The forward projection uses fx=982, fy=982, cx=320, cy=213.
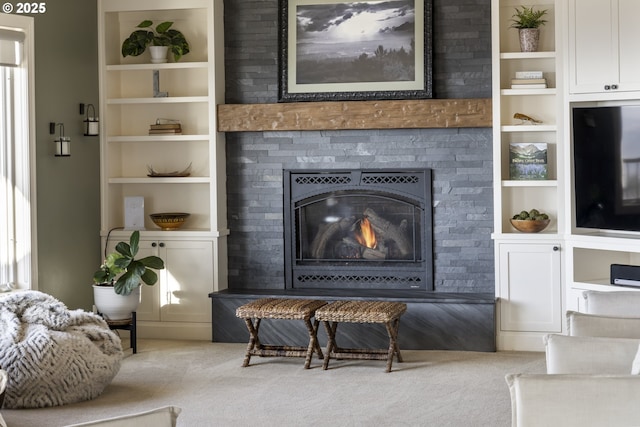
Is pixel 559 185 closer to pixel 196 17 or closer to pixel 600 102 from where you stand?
pixel 600 102

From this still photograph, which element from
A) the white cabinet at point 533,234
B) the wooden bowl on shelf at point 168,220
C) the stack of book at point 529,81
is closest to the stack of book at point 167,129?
the wooden bowl on shelf at point 168,220

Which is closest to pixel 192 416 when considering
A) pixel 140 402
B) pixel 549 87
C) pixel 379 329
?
pixel 140 402

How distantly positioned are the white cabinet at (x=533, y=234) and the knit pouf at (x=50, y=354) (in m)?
2.67

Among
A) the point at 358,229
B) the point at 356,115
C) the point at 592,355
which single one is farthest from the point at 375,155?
the point at 592,355

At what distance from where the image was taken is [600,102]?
21.2ft

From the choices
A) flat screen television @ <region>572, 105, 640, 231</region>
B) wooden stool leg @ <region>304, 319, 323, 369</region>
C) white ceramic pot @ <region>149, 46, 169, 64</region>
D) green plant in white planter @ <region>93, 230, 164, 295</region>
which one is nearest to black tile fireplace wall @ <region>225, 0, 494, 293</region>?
white ceramic pot @ <region>149, 46, 169, 64</region>

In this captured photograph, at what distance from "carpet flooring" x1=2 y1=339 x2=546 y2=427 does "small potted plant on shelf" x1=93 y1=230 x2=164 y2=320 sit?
1.15 ft

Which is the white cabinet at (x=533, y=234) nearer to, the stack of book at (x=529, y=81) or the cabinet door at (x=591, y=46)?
the stack of book at (x=529, y=81)

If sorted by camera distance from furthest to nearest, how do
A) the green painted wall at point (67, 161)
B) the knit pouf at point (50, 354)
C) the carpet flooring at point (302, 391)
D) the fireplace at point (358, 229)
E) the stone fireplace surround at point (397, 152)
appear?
the fireplace at point (358, 229), the stone fireplace surround at point (397, 152), the green painted wall at point (67, 161), the knit pouf at point (50, 354), the carpet flooring at point (302, 391)

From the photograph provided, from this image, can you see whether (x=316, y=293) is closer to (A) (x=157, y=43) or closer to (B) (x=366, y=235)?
(B) (x=366, y=235)

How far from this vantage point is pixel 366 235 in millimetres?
7164

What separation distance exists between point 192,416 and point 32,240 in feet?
6.72

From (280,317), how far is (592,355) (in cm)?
300

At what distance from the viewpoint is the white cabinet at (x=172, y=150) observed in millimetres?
7176
